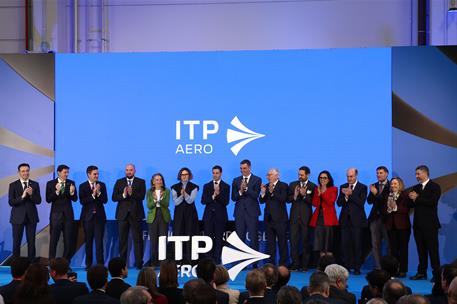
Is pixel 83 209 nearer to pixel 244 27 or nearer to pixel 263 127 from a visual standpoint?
pixel 263 127

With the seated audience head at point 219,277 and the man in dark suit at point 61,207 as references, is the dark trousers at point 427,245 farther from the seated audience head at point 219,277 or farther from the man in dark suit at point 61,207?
the seated audience head at point 219,277

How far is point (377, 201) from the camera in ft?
34.9

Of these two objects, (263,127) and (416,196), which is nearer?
(416,196)

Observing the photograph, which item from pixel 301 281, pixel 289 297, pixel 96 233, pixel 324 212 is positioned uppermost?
pixel 324 212

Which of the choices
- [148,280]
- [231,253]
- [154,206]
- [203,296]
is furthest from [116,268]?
[154,206]

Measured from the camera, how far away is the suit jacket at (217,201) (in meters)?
11.0

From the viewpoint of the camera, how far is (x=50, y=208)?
1209 centimetres

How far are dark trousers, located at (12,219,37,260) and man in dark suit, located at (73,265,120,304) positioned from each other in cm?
606

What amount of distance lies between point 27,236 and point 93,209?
1.02m

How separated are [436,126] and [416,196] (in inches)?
72.8

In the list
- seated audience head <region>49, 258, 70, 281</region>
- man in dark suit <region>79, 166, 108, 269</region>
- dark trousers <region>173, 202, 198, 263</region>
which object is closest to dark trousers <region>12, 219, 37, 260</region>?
man in dark suit <region>79, 166, 108, 269</region>

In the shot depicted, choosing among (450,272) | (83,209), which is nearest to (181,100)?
(83,209)

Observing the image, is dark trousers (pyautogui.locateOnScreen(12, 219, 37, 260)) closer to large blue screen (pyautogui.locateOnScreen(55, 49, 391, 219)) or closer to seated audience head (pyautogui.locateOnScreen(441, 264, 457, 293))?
large blue screen (pyautogui.locateOnScreen(55, 49, 391, 219))

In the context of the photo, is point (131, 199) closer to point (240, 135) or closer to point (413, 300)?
point (240, 135)
